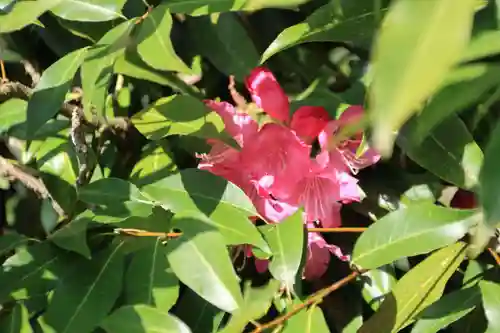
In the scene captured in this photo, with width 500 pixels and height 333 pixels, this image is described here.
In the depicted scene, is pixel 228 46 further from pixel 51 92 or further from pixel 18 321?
pixel 18 321

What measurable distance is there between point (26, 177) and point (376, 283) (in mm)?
350

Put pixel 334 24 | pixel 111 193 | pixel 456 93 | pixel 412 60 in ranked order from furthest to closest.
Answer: pixel 111 193 < pixel 334 24 < pixel 456 93 < pixel 412 60

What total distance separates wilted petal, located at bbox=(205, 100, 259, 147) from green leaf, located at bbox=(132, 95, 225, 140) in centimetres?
3

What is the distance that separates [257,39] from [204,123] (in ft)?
0.74

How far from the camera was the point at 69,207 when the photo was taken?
27.3 inches

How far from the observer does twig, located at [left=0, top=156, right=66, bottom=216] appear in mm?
705

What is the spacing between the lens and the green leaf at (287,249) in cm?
55

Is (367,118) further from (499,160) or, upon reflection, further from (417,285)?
(417,285)

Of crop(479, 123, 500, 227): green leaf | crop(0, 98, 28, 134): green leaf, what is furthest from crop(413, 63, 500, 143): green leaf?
crop(0, 98, 28, 134): green leaf

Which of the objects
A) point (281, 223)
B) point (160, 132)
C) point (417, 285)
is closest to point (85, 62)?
point (160, 132)

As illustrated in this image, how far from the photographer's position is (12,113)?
2.33 ft

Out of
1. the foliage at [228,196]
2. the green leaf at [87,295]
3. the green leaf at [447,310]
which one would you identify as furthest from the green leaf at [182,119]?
the green leaf at [447,310]

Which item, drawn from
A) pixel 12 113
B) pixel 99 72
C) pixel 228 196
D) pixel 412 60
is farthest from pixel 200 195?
pixel 412 60

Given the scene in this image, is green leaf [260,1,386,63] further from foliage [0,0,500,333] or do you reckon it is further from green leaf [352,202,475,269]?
green leaf [352,202,475,269]
